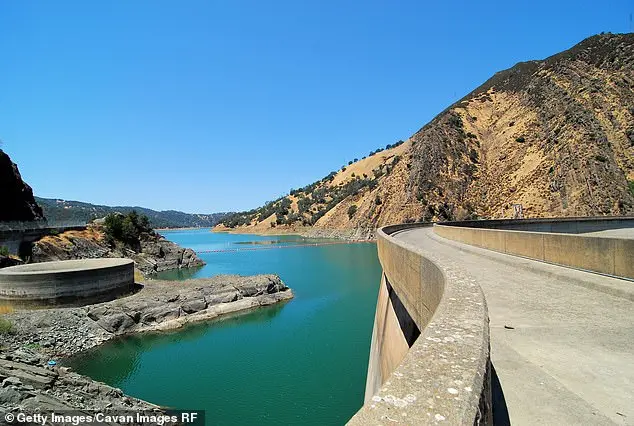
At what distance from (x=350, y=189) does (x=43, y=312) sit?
9726 cm

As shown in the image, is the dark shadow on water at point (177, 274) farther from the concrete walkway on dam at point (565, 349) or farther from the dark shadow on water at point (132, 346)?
the concrete walkway on dam at point (565, 349)

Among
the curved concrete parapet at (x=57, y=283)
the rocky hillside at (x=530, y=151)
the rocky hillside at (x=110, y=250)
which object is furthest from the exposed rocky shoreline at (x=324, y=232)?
the curved concrete parapet at (x=57, y=283)

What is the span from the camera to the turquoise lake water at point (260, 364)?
1435 cm

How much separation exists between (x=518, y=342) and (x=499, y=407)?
179 cm

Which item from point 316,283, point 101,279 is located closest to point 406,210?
point 316,283

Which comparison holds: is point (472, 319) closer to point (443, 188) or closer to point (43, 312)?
point (43, 312)

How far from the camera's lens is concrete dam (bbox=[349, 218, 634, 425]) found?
2.15 meters

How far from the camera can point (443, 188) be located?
76312 millimetres

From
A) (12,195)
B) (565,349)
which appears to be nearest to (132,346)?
(565,349)

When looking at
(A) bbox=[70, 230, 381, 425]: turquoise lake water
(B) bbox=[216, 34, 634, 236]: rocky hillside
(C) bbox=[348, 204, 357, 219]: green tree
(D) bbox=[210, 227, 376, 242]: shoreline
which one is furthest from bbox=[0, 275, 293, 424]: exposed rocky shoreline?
(C) bbox=[348, 204, 357, 219]: green tree

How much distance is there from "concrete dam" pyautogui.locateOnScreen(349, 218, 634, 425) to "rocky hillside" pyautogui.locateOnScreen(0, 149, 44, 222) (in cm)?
5647

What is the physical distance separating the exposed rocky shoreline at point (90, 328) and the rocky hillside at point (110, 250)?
1299 centimetres

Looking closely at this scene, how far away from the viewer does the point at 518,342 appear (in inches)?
190

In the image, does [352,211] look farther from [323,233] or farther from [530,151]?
[530,151]
